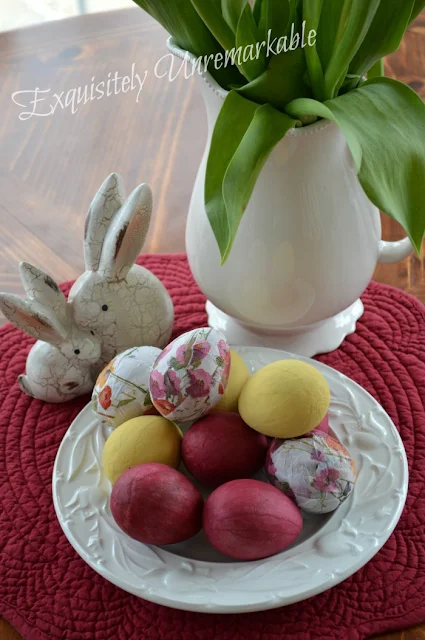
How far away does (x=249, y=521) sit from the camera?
0.39m

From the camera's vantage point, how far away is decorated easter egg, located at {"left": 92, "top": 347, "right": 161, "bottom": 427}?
17.9 inches

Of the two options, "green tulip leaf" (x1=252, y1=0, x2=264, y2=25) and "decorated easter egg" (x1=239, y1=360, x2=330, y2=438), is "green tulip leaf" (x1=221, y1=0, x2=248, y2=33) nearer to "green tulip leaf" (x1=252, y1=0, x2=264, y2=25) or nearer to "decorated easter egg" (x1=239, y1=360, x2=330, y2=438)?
"green tulip leaf" (x1=252, y1=0, x2=264, y2=25)

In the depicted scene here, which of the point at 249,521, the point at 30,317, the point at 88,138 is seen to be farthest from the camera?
the point at 88,138

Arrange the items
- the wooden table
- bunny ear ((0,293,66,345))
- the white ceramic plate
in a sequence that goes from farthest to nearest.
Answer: the wooden table, bunny ear ((0,293,66,345)), the white ceramic plate

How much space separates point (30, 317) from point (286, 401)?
180mm

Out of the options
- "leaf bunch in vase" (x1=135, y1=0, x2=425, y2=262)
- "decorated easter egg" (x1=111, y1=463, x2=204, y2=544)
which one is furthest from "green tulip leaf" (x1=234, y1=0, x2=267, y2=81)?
"decorated easter egg" (x1=111, y1=463, x2=204, y2=544)

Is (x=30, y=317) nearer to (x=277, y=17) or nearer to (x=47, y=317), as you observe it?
(x=47, y=317)

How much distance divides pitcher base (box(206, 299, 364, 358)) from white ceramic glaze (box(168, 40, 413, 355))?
0.07ft

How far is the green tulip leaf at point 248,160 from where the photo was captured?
1.34 feet

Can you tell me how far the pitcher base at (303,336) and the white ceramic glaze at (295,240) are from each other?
22mm

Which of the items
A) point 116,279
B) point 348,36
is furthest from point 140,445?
point 348,36

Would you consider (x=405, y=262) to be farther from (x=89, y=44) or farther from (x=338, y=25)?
(x=89, y=44)

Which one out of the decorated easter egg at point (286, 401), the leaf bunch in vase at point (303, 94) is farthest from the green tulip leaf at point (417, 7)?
the decorated easter egg at point (286, 401)

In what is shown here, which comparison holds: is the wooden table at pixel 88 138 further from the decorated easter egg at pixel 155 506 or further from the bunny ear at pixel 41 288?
the decorated easter egg at pixel 155 506
